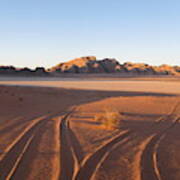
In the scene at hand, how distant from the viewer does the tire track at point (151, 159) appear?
164 inches

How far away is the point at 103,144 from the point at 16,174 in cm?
261

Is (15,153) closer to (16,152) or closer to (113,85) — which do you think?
(16,152)

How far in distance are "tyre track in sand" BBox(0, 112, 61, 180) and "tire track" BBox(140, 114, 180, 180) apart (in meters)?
2.61

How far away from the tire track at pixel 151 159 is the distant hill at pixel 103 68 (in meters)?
131

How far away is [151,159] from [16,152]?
3.26 metres

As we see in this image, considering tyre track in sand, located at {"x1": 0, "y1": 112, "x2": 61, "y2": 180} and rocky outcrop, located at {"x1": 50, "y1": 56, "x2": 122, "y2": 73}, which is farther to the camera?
rocky outcrop, located at {"x1": 50, "y1": 56, "x2": 122, "y2": 73}

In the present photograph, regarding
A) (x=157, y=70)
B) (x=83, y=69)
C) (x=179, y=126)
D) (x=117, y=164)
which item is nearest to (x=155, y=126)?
(x=179, y=126)

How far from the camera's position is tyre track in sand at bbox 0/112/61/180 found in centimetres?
422

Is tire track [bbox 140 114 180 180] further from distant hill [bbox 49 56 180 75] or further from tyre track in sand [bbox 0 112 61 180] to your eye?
distant hill [bbox 49 56 180 75]

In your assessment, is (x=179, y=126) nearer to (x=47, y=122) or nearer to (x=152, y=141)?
(x=152, y=141)

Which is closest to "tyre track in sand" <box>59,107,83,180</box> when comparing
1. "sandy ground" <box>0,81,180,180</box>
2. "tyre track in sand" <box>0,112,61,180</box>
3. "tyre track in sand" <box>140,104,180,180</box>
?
"sandy ground" <box>0,81,180,180</box>

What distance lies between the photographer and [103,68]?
15362 centimetres

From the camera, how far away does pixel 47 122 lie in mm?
8633

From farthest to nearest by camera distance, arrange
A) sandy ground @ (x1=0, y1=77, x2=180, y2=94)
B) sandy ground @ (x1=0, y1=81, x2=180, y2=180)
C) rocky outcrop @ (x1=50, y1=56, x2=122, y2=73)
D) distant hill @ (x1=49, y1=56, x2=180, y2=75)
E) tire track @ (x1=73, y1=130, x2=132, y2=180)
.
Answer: distant hill @ (x1=49, y1=56, x2=180, y2=75)
rocky outcrop @ (x1=50, y1=56, x2=122, y2=73)
sandy ground @ (x1=0, y1=77, x2=180, y2=94)
sandy ground @ (x1=0, y1=81, x2=180, y2=180)
tire track @ (x1=73, y1=130, x2=132, y2=180)
